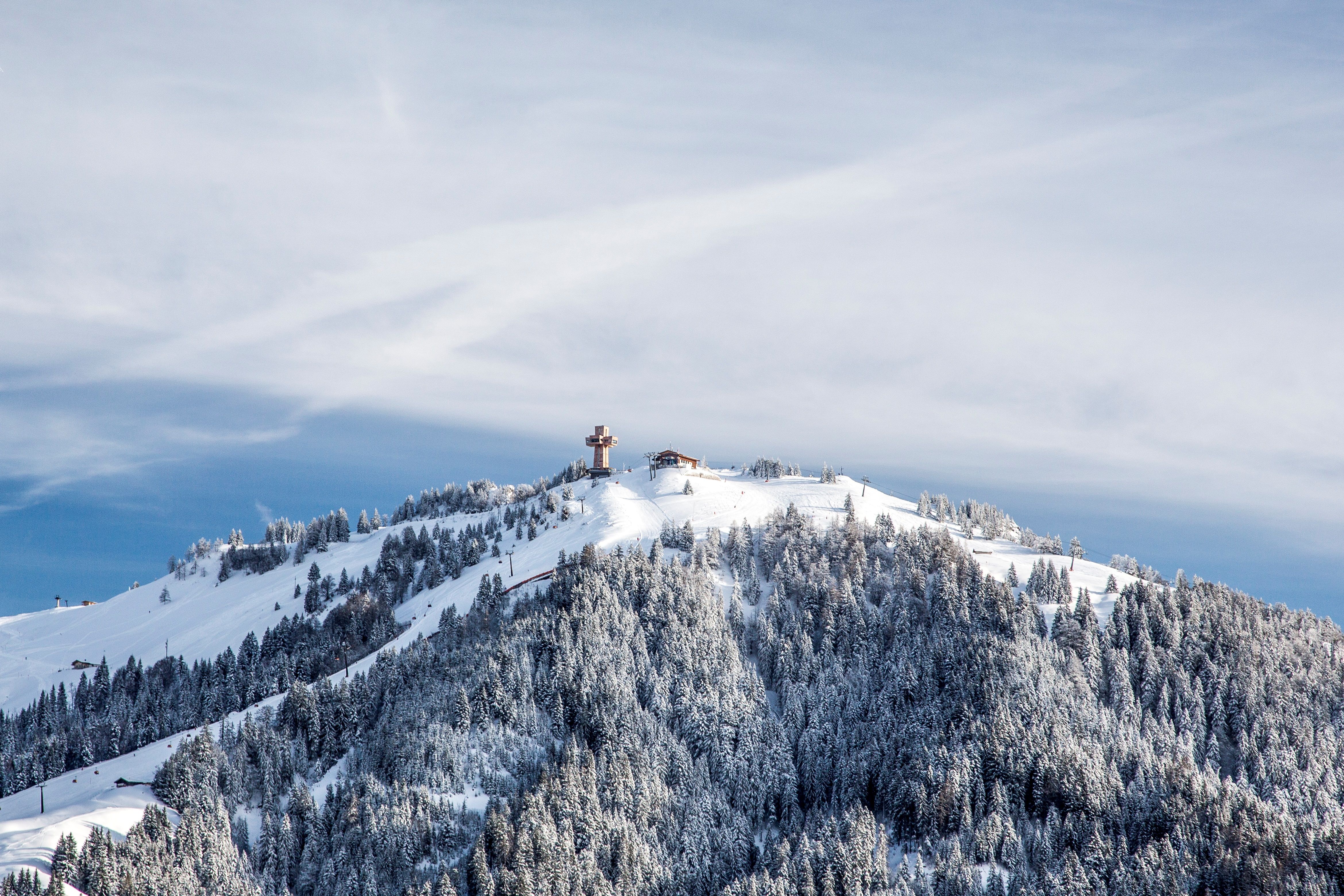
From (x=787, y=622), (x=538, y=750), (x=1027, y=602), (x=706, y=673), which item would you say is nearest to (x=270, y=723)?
(x=538, y=750)

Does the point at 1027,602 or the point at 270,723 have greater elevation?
the point at 1027,602

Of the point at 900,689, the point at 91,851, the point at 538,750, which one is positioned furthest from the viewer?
the point at 900,689

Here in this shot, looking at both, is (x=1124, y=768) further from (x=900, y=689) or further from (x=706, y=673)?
(x=706, y=673)

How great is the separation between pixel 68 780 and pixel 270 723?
28498 mm

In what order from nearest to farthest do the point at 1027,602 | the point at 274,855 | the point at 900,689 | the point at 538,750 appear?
the point at 274,855 → the point at 538,750 → the point at 900,689 → the point at 1027,602

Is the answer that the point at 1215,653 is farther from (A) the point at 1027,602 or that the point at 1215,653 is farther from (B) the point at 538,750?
(B) the point at 538,750

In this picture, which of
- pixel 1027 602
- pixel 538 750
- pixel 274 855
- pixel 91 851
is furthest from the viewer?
pixel 1027 602

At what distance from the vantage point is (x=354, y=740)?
512 ft

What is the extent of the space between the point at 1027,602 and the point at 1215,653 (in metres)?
28.5

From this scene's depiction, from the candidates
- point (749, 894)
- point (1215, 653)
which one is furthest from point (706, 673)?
point (1215, 653)

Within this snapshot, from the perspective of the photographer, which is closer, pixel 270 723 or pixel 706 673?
pixel 270 723

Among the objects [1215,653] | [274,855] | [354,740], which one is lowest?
[274,855]

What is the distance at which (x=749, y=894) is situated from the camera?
13000 centimetres

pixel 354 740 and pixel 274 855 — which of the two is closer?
pixel 274 855
